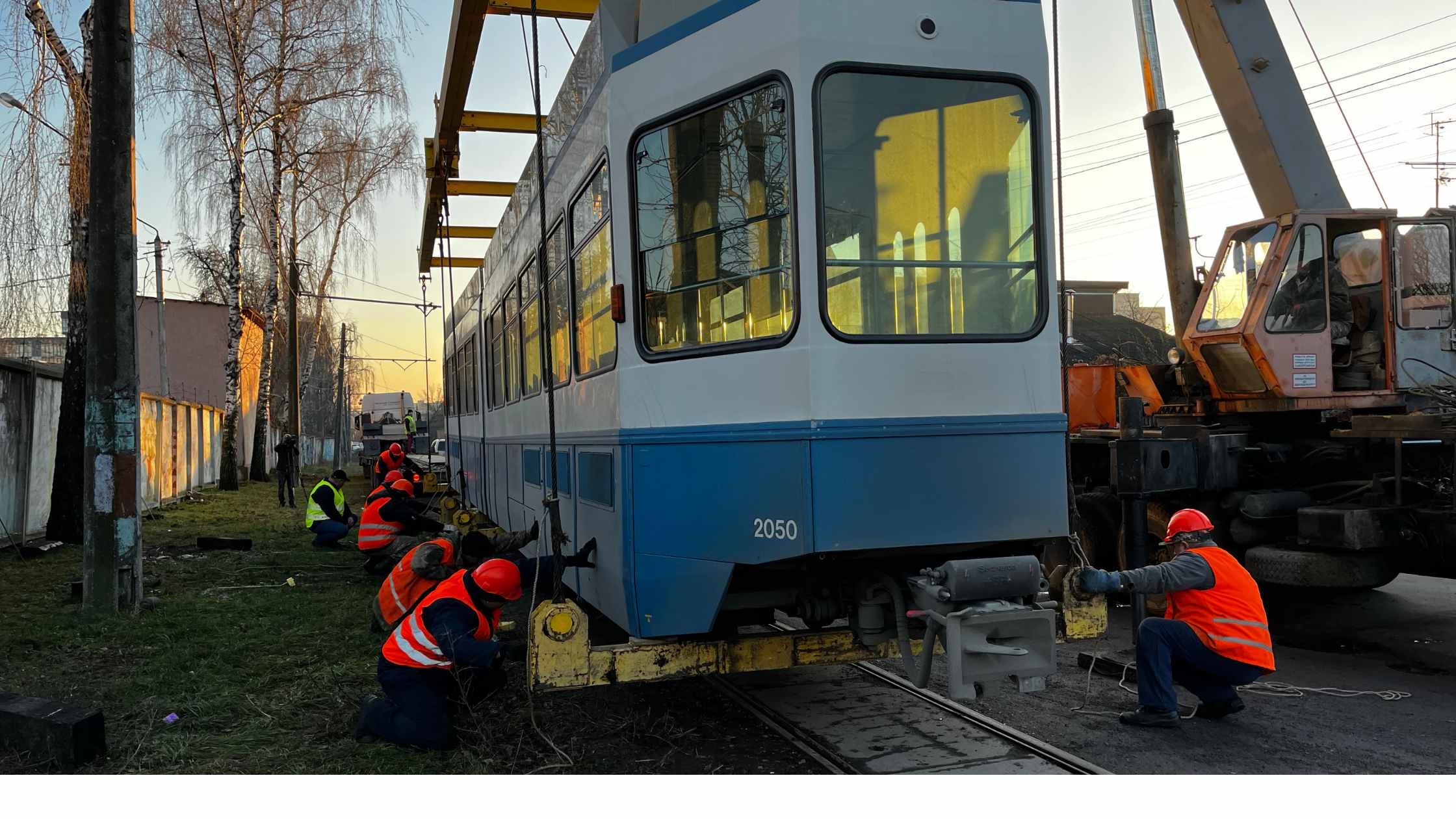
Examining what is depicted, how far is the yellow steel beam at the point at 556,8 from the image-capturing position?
8.17 metres

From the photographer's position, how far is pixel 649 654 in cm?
454

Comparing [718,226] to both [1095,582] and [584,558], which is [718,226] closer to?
[584,558]

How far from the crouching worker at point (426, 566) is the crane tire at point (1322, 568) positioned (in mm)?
4969

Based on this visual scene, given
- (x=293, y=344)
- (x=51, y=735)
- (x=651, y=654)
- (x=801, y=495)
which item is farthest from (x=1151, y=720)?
(x=293, y=344)

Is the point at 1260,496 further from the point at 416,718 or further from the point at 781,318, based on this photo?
the point at 416,718

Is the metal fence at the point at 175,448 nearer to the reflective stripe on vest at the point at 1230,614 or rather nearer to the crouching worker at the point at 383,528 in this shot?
the crouching worker at the point at 383,528

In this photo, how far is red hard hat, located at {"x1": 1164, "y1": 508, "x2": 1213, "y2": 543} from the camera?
5.61 m

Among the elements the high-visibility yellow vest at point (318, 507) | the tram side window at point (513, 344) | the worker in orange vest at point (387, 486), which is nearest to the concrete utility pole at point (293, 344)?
the high-visibility yellow vest at point (318, 507)

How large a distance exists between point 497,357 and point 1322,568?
6691 mm

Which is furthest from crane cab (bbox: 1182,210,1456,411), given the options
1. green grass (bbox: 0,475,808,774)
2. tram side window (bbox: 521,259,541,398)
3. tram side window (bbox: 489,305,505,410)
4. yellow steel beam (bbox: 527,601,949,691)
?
tram side window (bbox: 489,305,505,410)

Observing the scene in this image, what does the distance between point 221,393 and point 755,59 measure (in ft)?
116

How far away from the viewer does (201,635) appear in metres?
7.87

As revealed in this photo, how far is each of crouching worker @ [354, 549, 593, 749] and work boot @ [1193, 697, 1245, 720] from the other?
329 centimetres

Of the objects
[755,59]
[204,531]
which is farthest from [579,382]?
[204,531]
